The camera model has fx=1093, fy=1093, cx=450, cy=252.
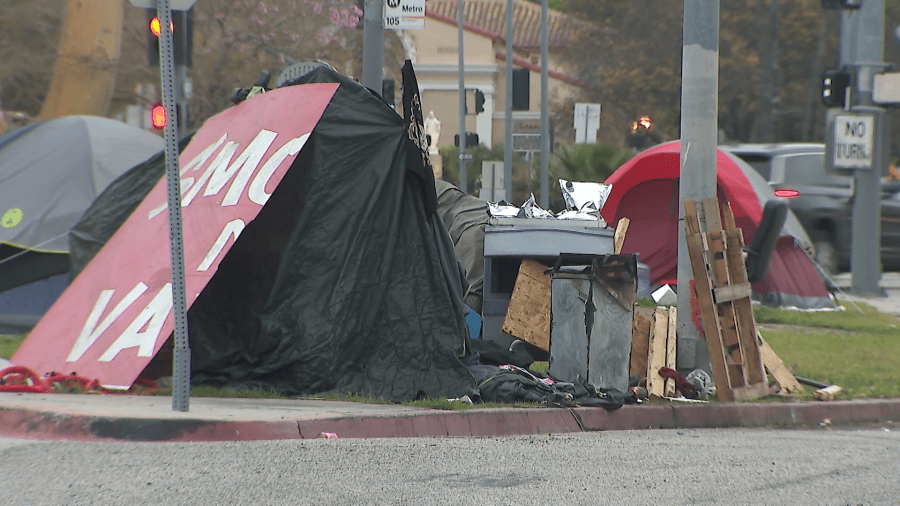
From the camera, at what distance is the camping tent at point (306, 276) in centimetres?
821

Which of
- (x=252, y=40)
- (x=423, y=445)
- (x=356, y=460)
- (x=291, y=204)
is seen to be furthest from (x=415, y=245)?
(x=252, y=40)

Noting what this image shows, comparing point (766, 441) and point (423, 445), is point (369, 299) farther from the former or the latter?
point (766, 441)

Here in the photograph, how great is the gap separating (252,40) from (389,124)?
66.3ft

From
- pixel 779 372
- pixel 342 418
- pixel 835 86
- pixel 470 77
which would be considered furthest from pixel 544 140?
pixel 470 77

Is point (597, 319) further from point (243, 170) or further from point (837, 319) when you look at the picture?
point (837, 319)

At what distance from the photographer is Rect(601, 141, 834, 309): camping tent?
49.0 feet

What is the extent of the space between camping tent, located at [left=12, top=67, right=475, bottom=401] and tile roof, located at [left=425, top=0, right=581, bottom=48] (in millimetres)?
47378

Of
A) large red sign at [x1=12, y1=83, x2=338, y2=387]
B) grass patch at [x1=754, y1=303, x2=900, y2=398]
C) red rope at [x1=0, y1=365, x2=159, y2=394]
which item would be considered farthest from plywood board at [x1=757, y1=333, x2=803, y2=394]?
red rope at [x1=0, y1=365, x2=159, y2=394]

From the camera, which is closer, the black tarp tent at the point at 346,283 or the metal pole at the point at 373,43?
the black tarp tent at the point at 346,283

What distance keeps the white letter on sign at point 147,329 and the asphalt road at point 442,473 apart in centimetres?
160

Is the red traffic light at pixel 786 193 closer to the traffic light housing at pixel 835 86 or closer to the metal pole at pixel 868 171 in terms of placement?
the metal pole at pixel 868 171

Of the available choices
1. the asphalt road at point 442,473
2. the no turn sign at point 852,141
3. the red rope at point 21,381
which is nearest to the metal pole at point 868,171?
the no turn sign at point 852,141

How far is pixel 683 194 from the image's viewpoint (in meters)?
9.55

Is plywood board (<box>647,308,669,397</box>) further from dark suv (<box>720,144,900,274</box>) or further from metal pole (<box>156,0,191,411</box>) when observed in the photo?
dark suv (<box>720,144,900,274</box>)
